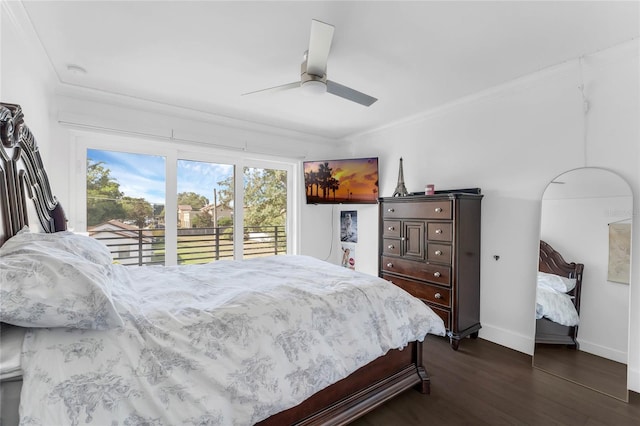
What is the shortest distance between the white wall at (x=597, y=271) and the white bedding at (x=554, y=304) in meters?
0.07

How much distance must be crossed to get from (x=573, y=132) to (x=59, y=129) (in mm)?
4707

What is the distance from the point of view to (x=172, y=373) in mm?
1040

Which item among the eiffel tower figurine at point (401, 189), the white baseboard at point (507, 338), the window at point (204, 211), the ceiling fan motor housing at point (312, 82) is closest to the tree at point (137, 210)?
the window at point (204, 211)

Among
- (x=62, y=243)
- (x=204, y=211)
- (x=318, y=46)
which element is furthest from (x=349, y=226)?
(x=62, y=243)

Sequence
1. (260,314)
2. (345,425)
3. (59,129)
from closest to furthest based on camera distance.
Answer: (260,314) < (345,425) < (59,129)

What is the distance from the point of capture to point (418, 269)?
116 inches

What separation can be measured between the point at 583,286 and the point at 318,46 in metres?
2.70

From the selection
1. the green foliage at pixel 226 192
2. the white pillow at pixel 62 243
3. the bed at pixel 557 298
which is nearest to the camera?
the white pillow at pixel 62 243

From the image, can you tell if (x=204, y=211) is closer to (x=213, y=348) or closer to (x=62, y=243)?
(x=62, y=243)

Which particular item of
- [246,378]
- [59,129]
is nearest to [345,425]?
[246,378]

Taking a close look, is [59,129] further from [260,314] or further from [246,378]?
[246,378]

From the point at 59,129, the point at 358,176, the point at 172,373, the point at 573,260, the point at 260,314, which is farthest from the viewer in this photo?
the point at 358,176

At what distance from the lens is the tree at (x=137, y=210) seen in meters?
3.13

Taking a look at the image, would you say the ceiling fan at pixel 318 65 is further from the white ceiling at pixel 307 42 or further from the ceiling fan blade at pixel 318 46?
the white ceiling at pixel 307 42
